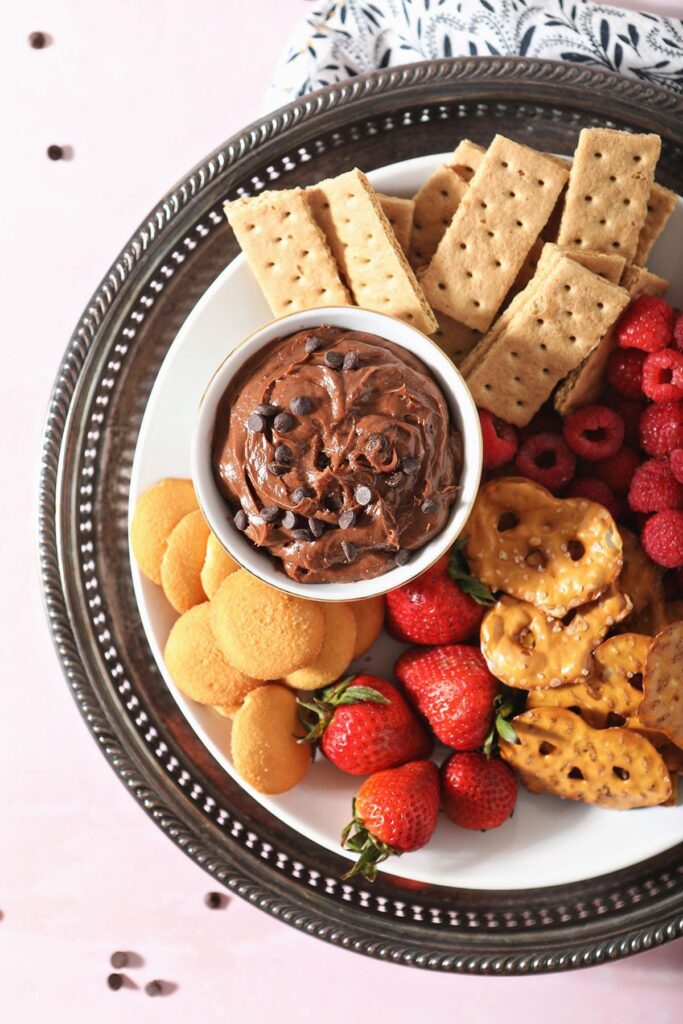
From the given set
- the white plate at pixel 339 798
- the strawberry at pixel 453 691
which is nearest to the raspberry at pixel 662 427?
the white plate at pixel 339 798

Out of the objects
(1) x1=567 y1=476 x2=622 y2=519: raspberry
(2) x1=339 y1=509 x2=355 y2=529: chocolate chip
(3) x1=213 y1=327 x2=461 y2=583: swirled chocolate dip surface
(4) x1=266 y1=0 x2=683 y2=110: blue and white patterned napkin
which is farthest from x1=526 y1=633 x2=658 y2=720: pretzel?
(4) x1=266 y1=0 x2=683 y2=110: blue and white patterned napkin

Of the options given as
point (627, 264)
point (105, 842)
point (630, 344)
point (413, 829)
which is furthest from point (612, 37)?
point (105, 842)

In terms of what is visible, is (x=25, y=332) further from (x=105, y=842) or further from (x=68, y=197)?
(x=105, y=842)

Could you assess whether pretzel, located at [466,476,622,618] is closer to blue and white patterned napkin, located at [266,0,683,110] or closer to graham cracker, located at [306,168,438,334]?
graham cracker, located at [306,168,438,334]

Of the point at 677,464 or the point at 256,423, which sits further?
the point at 677,464

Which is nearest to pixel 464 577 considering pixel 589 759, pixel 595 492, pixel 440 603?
pixel 440 603

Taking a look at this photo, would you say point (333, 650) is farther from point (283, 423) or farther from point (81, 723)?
point (81, 723)

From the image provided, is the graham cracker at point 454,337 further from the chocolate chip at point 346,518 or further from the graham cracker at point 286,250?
the chocolate chip at point 346,518
